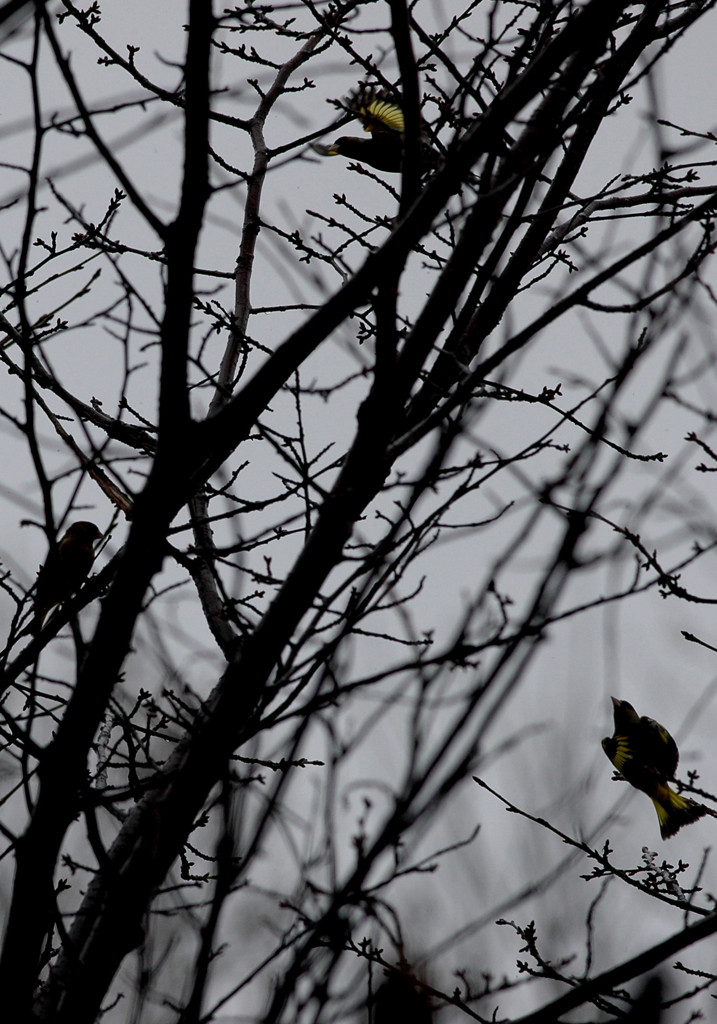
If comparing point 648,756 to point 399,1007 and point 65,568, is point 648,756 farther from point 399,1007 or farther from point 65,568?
point 65,568

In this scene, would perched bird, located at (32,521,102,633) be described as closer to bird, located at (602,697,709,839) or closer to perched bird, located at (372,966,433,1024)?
perched bird, located at (372,966,433,1024)

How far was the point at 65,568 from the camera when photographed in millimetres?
2768

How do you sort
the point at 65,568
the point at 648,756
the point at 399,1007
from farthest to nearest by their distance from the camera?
1. the point at 648,756
2. the point at 65,568
3. the point at 399,1007

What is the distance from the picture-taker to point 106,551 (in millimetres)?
3594

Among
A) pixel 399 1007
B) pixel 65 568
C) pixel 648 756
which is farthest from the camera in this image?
pixel 648 756

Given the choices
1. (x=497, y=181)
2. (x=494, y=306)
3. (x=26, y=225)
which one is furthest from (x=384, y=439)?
(x=494, y=306)

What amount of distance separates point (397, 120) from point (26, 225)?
148 inches

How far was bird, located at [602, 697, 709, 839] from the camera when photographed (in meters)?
4.69

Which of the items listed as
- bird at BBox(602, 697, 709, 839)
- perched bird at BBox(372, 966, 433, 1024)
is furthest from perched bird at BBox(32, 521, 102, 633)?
bird at BBox(602, 697, 709, 839)

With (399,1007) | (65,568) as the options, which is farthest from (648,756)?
(65,568)

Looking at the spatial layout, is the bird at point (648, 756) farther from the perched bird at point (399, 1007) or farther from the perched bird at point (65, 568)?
the perched bird at point (65, 568)

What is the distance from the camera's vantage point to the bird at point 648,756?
4688mm

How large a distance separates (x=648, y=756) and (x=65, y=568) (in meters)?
3.44

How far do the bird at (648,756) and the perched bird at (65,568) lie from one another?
8.79ft
